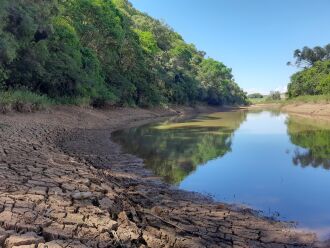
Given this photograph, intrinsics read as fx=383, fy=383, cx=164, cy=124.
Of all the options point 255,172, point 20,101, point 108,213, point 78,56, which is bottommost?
point 255,172

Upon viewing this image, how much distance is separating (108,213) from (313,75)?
80637 mm

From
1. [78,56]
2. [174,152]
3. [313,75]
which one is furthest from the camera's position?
[313,75]

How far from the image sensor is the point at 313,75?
7900 centimetres

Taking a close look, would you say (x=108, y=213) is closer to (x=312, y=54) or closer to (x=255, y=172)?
(x=255, y=172)

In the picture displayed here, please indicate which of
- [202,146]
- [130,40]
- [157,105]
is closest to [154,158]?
[202,146]

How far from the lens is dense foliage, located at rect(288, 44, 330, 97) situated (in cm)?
6806

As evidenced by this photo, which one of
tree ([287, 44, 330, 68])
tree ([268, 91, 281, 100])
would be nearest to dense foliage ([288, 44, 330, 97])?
tree ([287, 44, 330, 68])

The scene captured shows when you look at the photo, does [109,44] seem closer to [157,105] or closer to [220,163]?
[157,105]

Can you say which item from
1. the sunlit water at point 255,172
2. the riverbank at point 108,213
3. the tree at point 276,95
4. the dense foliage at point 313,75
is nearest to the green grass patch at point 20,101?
the sunlit water at point 255,172

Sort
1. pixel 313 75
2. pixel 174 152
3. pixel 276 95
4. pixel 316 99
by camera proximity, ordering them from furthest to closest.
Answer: pixel 276 95
pixel 313 75
pixel 316 99
pixel 174 152

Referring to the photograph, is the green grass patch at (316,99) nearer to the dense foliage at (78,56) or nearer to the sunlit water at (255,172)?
the dense foliage at (78,56)

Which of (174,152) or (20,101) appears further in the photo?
(20,101)

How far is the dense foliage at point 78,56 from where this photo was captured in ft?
65.5

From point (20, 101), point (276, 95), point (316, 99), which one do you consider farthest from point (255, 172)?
point (276, 95)
